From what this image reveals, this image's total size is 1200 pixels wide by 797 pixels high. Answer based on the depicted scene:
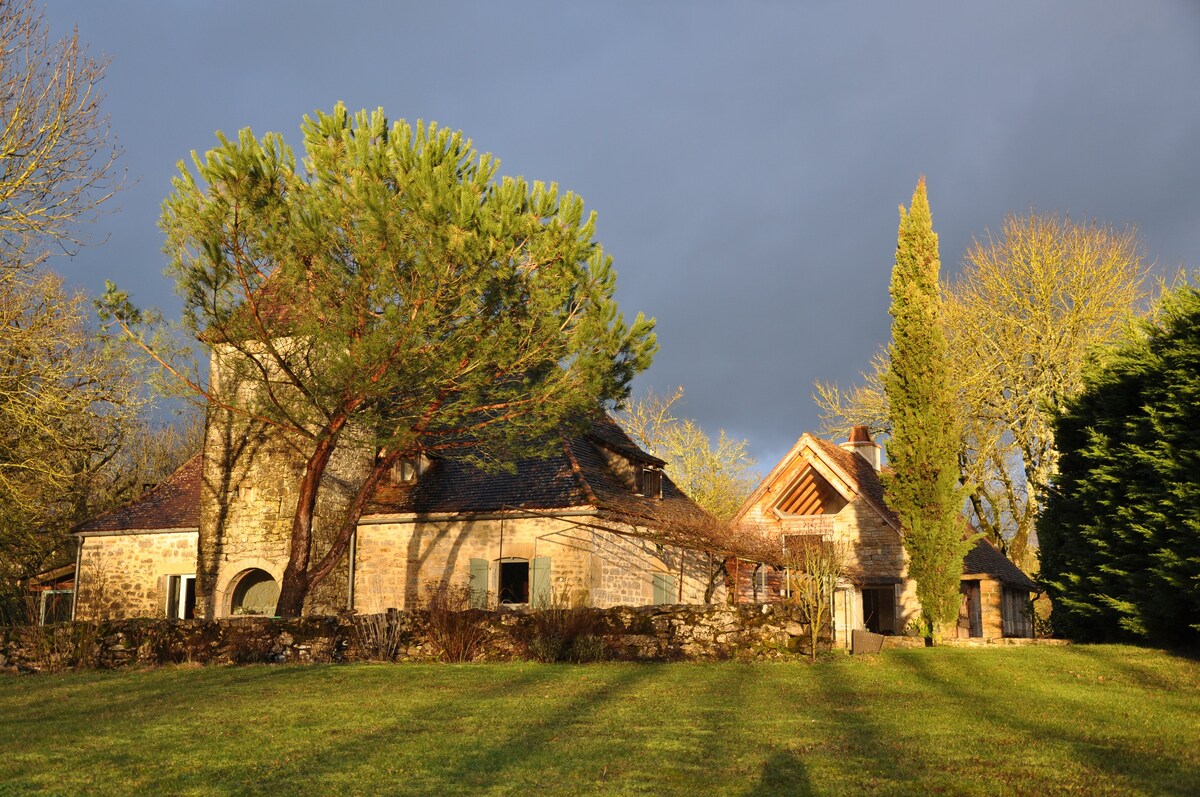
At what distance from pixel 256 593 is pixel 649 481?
9757 millimetres

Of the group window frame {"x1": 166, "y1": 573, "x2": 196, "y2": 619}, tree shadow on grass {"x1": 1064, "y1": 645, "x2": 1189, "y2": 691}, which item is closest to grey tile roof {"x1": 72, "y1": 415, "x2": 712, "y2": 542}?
window frame {"x1": 166, "y1": 573, "x2": 196, "y2": 619}

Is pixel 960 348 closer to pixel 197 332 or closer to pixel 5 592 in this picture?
pixel 197 332

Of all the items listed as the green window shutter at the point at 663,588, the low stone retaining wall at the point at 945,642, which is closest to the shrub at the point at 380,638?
the green window shutter at the point at 663,588

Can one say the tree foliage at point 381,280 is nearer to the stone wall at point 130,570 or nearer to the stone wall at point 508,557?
the stone wall at point 508,557

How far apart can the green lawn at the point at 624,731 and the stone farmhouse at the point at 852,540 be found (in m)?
11.4

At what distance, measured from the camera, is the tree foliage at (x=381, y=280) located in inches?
693

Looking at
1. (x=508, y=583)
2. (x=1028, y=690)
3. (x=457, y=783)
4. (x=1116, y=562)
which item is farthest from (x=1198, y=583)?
(x=508, y=583)

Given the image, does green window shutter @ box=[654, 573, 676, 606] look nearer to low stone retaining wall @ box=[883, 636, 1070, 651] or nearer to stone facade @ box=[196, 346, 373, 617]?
low stone retaining wall @ box=[883, 636, 1070, 651]

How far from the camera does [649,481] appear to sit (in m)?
26.5

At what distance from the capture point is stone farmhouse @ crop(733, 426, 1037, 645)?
26.2 meters

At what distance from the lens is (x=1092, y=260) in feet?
101

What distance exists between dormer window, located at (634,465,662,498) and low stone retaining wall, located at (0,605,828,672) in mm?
9110

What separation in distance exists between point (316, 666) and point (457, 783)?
9783mm

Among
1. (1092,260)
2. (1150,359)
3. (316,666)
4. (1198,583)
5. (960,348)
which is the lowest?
(316,666)
